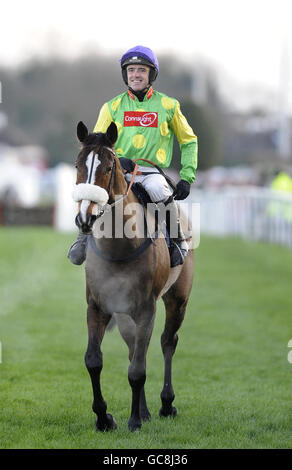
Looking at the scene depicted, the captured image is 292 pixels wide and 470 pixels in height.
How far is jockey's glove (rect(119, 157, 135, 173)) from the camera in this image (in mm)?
4738

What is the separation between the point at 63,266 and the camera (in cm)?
1452

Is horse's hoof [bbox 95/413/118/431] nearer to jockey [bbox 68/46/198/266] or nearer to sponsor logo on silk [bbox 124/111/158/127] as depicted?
jockey [bbox 68/46/198/266]

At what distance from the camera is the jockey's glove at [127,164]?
4738 mm

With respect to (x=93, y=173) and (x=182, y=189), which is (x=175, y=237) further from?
(x=93, y=173)

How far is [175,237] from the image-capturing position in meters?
5.27

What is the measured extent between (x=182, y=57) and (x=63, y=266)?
22.7 meters

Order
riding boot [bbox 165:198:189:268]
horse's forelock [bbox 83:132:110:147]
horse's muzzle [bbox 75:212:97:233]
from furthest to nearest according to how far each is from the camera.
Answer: riding boot [bbox 165:198:189:268] < horse's forelock [bbox 83:132:110:147] < horse's muzzle [bbox 75:212:97:233]

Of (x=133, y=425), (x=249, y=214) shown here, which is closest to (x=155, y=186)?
(x=133, y=425)

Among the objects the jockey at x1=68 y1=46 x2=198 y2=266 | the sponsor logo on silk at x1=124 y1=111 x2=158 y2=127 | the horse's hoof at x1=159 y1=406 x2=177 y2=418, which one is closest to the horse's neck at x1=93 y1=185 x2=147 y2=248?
the jockey at x1=68 y1=46 x2=198 y2=266

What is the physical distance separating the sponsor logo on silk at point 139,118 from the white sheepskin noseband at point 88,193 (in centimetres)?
85

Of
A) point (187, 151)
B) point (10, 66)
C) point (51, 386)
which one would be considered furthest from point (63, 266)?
point (10, 66)

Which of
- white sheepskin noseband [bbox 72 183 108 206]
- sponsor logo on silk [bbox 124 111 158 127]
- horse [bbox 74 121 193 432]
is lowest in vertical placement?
horse [bbox 74 121 193 432]

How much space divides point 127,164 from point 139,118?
0.31 meters

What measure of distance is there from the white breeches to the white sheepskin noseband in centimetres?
81
